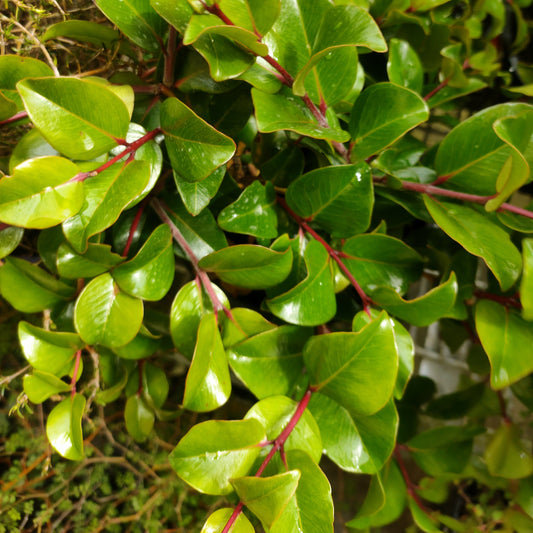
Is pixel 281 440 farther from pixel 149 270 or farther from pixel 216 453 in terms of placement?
pixel 149 270

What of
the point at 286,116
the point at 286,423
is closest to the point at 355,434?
Answer: the point at 286,423

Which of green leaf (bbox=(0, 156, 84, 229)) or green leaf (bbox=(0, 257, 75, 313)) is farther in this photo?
green leaf (bbox=(0, 257, 75, 313))

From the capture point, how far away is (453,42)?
1.85 feet

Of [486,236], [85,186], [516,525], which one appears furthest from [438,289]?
[516,525]

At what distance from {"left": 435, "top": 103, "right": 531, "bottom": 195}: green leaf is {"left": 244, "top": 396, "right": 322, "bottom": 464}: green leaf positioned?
27 centimetres

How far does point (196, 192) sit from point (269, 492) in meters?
0.24

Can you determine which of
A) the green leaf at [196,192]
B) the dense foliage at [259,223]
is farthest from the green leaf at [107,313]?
the green leaf at [196,192]

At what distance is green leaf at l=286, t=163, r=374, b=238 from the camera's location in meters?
0.37

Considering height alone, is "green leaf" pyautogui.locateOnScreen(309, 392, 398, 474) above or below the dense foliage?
below

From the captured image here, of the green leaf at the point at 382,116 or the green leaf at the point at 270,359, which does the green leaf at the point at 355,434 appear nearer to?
the green leaf at the point at 270,359

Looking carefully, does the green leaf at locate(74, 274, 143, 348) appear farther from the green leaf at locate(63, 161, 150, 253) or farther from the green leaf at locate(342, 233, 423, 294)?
the green leaf at locate(342, 233, 423, 294)

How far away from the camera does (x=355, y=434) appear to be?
0.38m

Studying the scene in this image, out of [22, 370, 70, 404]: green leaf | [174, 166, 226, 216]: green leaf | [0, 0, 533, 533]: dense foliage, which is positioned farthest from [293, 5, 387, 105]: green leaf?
[22, 370, 70, 404]: green leaf

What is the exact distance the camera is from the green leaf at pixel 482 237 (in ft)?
1.21
